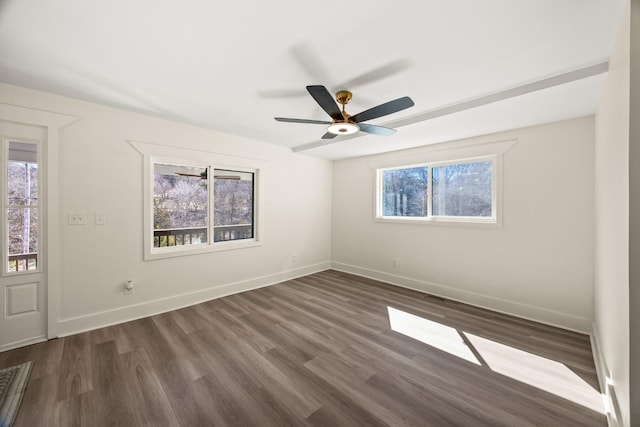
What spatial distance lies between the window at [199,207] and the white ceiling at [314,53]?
976 millimetres

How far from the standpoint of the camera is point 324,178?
545cm

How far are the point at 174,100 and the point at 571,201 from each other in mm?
4508

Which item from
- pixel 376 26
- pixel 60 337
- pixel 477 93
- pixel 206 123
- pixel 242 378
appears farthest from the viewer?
pixel 206 123

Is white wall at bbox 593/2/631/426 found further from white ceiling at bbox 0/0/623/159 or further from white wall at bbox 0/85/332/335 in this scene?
white wall at bbox 0/85/332/335

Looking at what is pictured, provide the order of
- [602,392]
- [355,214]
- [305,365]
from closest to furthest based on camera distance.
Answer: [602,392]
[305,365]
[355,214]

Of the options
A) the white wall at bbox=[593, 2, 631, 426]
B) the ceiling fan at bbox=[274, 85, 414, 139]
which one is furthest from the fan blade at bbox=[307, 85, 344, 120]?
the white wall at bbox=[593, 2, 631, 426]

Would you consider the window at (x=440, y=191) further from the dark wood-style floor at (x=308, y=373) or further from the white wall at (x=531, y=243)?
the dark wood-style floor at (x=308, y=373)

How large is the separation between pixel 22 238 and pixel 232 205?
7.42 feet

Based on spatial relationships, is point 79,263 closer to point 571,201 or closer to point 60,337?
point 60,337

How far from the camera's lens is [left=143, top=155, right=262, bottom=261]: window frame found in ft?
10.5

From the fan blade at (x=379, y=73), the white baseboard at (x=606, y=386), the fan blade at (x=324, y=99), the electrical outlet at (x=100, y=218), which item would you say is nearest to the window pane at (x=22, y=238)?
the electrical outlet at (x=100, y=218)

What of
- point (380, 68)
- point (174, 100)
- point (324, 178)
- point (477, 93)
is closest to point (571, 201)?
point (477, 93)

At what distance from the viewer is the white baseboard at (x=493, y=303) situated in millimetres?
2885

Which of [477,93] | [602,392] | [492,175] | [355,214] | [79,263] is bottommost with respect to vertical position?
[602,392]
